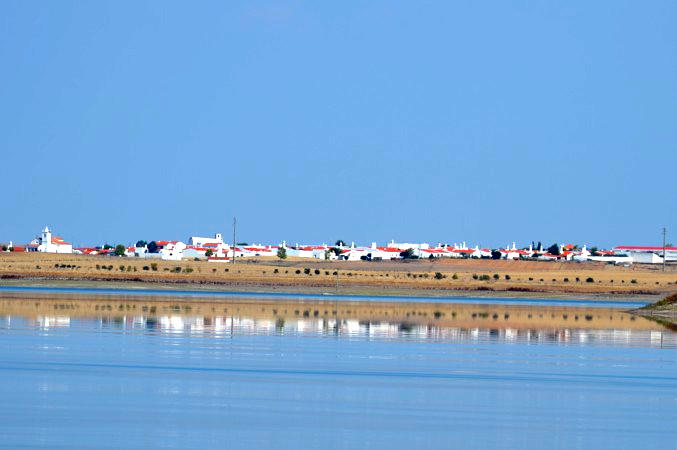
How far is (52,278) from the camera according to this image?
3831 inches

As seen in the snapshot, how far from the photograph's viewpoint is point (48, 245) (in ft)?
546

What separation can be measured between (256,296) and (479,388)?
180 feet

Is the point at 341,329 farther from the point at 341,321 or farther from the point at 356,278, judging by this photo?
the point at 356,278

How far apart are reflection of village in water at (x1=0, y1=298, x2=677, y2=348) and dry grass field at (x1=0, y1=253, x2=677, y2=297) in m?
26.9

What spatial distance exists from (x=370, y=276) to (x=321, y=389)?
8536cm

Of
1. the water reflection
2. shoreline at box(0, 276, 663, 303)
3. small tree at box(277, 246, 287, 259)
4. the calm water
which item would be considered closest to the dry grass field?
shoreline at box(0, 276, 663, 303)

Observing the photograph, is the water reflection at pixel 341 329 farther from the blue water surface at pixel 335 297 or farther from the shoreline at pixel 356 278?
the shoreline at pixel 356 278

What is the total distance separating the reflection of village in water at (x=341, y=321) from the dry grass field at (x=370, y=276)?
1061 inches

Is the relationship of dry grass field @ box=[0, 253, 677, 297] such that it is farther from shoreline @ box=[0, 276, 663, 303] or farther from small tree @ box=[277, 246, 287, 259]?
small tree @ box=[277, 246, 287, 259]

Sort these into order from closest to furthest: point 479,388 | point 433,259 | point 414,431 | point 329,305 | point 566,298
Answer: point 414,431, point 479,388, point 329,305, point 566,298, point 433,259

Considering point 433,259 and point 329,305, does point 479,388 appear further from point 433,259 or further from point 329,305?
point 433,259

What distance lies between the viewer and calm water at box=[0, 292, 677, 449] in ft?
66.0

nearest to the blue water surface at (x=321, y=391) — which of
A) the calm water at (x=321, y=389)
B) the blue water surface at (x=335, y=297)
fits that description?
the calm water at (x=321, y=389)

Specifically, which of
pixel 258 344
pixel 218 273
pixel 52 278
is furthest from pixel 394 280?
pixel 258 344
